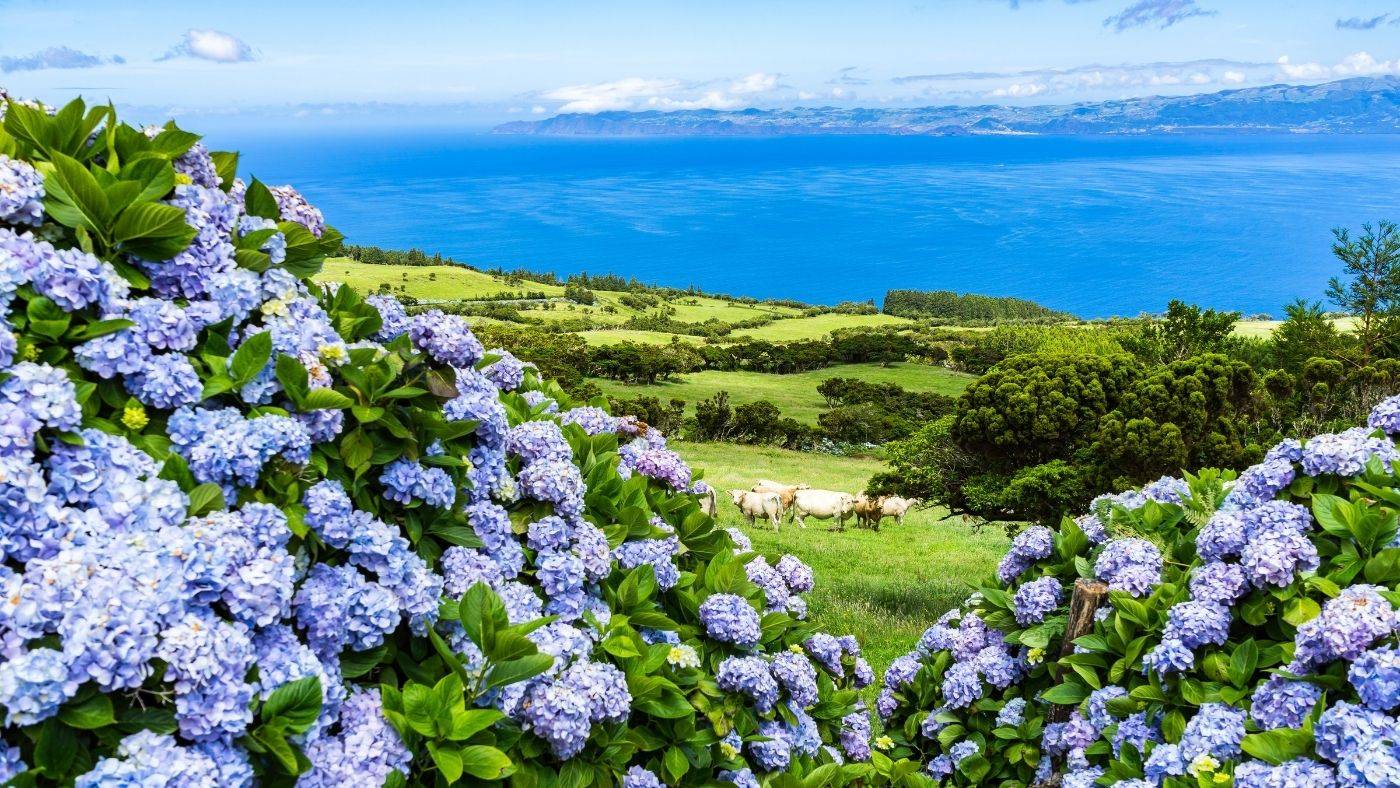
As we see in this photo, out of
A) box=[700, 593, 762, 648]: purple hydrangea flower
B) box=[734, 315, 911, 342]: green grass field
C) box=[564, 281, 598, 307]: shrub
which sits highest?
box=[700, 593, 762, 648]: purple hydrangea flower

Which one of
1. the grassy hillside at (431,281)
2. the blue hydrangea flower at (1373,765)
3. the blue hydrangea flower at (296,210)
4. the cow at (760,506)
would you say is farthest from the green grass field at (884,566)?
the grassy hillside at (431,281)

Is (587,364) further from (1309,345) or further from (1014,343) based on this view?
(1309,345)

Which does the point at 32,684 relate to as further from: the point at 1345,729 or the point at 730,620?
the point at 1345,729

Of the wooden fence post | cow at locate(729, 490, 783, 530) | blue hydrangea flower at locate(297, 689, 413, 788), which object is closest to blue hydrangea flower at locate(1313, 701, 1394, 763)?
the wooden fence post

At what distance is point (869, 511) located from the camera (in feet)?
74.4

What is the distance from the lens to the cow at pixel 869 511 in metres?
22.6

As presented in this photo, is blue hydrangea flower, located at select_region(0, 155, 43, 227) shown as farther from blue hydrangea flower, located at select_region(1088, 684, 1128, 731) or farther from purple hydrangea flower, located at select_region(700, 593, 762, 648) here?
blue hydrangea flower, located at select_region(1088, 684, 1128, 731)

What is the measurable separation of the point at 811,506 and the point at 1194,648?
1862 centimetres

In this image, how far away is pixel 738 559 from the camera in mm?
4613

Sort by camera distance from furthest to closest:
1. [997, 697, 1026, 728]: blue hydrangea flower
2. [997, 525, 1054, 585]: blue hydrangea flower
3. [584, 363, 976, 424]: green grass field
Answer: [584, 363, 976, 424]: green grass field → [997, 525, 1054, 585]: blue hydrangea flower → [997, 697, 1026, 728]: blue hydrangea flower

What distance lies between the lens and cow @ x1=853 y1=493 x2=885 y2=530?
22573 mm

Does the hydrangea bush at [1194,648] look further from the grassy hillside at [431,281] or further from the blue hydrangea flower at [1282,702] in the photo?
the grassy hillside at [431,281]

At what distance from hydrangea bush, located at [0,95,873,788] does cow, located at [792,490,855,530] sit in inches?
740

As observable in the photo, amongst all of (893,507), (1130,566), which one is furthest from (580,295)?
(1130,566)
